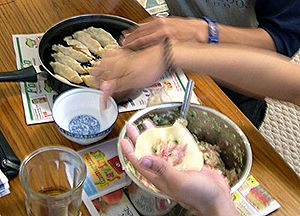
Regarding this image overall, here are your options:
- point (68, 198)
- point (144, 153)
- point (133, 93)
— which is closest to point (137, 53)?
point (133, 93)

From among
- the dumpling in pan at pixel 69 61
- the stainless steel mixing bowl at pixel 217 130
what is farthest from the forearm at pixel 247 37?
the dumpling in pan at pixel 69 61

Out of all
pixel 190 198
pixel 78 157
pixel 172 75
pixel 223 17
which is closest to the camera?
pixel 190 198

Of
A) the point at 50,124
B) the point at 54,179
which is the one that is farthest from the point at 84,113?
the point at 54,179

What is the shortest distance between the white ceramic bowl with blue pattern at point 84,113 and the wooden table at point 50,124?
24mm

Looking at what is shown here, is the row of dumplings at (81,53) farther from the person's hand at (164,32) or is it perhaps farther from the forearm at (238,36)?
the forearm at (238,36)

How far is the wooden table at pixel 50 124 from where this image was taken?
871 mm

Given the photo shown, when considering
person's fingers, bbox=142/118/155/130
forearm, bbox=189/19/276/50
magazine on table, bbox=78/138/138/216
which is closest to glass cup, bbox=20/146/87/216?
magazine on table, bbox=78/138/138/216

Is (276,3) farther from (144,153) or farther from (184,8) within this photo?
(144,153)

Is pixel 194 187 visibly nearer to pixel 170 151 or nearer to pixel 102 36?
pixel 170 151

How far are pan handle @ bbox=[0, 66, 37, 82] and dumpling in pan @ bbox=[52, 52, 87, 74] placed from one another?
0.24 ft

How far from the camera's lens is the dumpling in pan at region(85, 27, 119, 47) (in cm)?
108

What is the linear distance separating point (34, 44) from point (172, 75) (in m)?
0.32

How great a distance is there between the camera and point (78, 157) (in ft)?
2.67

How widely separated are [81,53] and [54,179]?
325 millimetres
